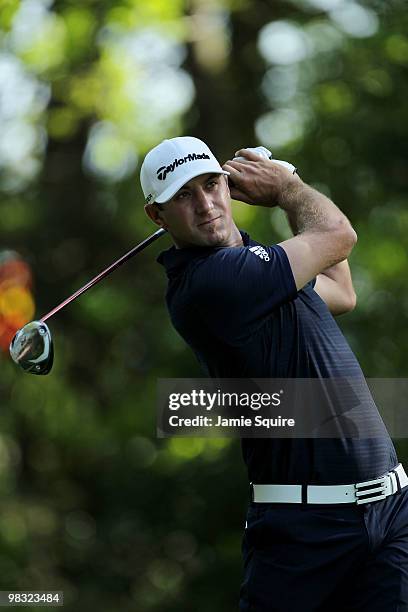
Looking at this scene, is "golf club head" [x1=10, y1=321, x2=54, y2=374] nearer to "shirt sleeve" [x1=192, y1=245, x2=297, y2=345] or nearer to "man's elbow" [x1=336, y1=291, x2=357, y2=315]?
"shirt sleeve" [x1=192, y1=245, x2=297, y2=345]

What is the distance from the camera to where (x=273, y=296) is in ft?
8.89

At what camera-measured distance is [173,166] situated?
2906 mm

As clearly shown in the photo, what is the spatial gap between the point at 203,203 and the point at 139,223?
5.71 m

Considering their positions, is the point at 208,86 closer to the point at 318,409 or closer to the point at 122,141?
the point at 122,141

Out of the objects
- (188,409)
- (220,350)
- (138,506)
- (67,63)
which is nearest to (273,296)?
(220,350)

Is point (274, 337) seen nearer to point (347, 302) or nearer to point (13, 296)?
point (347, 302)

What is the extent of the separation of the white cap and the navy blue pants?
0.81 meters

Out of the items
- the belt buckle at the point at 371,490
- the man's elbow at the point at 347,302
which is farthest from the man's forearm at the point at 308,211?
the belt buckle at the point at 371,490

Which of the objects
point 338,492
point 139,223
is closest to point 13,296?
point 139,223

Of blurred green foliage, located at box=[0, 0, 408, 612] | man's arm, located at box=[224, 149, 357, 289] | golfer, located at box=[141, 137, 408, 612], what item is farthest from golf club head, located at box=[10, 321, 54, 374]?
blurred green foliage, located at box=[0, 0, 408, 612]

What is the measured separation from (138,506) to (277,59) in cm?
321

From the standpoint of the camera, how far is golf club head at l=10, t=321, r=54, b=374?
9.98ft

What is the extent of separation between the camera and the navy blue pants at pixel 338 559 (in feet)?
8.98

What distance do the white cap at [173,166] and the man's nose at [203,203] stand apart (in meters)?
0.05
